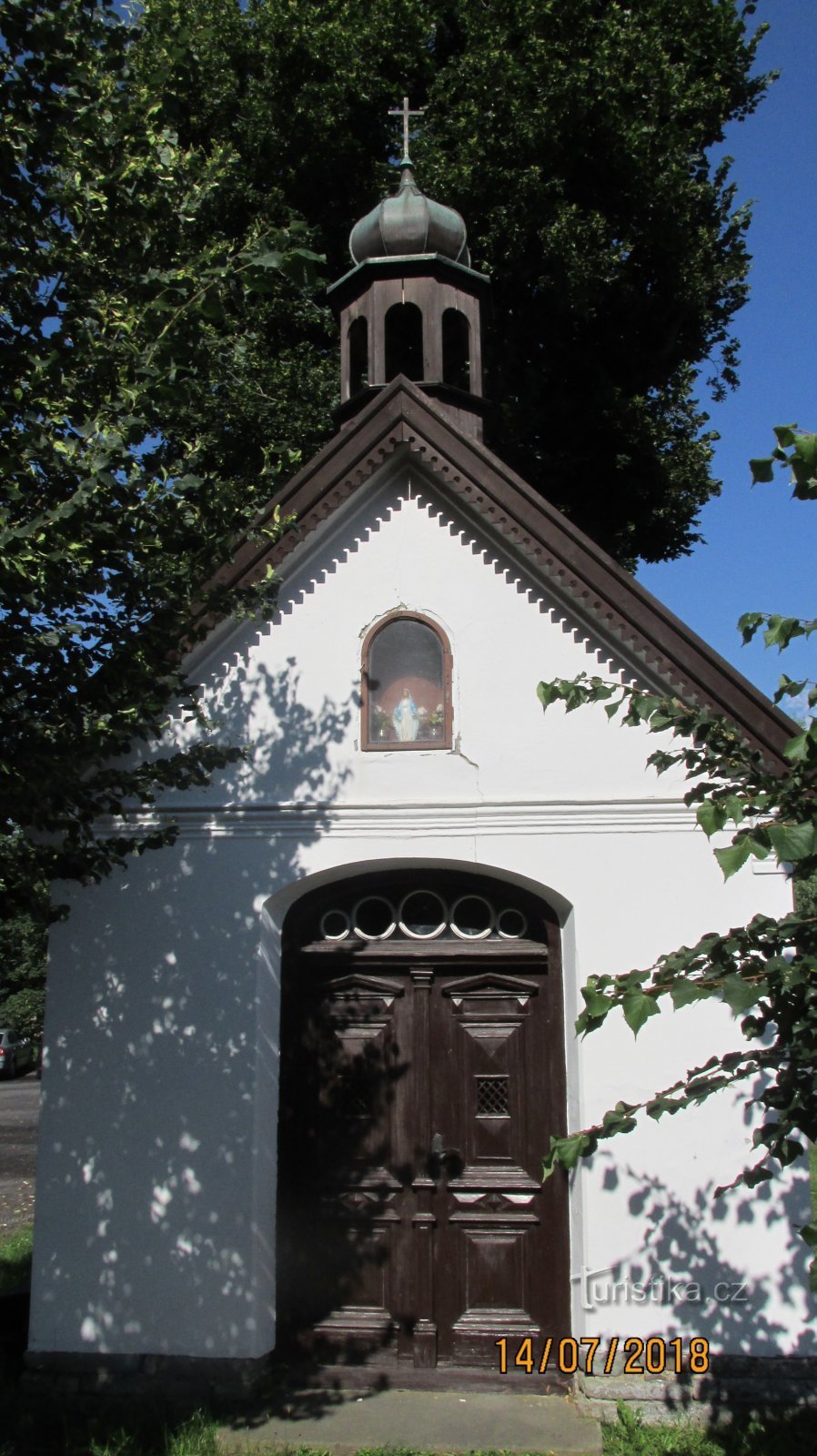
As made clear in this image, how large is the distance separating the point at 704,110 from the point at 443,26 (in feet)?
12.4

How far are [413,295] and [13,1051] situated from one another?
27.5 meters

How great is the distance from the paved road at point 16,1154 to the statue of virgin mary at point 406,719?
6443 mm

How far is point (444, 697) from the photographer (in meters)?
7.23

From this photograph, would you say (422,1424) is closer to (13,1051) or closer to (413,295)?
(413,295)

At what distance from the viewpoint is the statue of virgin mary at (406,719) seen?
7.22 m

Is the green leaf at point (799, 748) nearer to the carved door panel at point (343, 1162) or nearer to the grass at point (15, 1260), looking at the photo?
the carved door panel at point (343, 1162)

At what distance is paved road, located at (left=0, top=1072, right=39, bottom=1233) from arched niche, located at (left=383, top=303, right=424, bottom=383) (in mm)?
8395

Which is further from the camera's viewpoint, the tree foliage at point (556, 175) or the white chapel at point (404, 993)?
the tree foliage at point (556, 175)

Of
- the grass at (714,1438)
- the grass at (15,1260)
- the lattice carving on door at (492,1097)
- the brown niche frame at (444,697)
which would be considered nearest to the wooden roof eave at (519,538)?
the brown niche frame at (444,697)

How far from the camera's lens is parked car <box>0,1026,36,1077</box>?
100 feet

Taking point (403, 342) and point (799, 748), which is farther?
point (403, 342)

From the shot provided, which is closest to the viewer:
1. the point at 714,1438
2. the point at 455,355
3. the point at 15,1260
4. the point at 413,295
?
the point at 714,1438

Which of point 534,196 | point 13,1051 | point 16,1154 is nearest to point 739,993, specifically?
point 534,196
